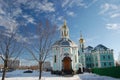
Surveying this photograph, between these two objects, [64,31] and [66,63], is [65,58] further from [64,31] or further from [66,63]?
[64,31]

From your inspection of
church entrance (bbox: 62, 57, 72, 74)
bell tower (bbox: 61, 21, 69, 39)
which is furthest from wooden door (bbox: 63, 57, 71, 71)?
bell tower (bbox: 61, 21, 69, 39)

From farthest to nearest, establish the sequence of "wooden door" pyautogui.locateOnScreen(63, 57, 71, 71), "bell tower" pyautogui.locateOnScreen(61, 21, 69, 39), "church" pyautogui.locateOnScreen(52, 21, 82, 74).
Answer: "bell tower" pyautogui.locateOnScreen(61, 21, 69, 39), "wooden door" pyautogui.locateOnScreen(63, 57, 71, 71), "church" pyautogui.locateOnScreen(52, 21, 82, 74)

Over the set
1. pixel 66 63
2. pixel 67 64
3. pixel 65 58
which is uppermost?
pixel 65 58

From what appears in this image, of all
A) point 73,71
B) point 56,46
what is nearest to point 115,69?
point 73,71

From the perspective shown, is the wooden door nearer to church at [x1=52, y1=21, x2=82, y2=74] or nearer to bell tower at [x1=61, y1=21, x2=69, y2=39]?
church at [x1=52, y1=21, x2=82, y2=74]

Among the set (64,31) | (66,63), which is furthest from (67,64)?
(64,31)

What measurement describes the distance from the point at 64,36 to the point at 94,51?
22194 millimetres

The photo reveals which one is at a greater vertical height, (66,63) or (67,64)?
(66,63)

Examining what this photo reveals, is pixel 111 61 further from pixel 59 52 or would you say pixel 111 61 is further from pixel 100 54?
pixel 59 52

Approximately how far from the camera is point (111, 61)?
5794 centimetres

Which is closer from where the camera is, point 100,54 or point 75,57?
point 75,57

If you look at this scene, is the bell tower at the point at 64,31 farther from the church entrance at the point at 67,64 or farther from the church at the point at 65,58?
the church entrance at the point at 67,64

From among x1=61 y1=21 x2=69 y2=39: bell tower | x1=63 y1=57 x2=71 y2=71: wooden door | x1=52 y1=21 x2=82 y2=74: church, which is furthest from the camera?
x1=61 y1=21 x2=69 y2=39: bell tower

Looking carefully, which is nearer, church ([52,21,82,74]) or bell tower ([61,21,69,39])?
church ([52,21,82,74])
